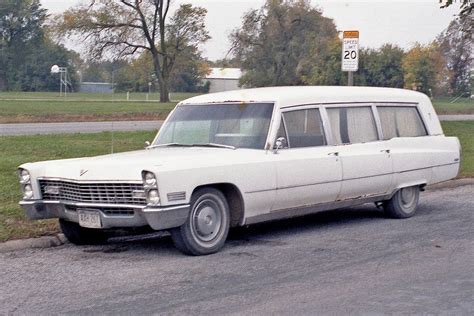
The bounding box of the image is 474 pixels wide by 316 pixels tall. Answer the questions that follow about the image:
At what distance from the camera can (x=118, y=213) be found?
7973 millimetres

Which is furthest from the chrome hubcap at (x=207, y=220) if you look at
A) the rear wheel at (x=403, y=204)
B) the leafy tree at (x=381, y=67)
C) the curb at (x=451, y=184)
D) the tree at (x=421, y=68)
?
the tree at (x=421, y=68)

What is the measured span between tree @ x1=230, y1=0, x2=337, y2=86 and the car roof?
11251mm

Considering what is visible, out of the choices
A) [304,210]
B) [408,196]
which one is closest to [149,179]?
[304,210]

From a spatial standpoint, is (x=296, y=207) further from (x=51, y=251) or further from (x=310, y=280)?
(x=51, y=251)

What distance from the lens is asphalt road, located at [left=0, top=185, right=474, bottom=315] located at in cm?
633

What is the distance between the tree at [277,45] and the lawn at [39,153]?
11.3 ft

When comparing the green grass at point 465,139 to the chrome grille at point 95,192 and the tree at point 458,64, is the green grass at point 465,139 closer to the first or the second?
the tree at point 458,64

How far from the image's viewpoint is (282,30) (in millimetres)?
23938

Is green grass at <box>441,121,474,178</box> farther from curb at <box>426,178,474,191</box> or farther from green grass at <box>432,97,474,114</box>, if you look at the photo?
Result: green grass at <box>432,97,474,114</box>

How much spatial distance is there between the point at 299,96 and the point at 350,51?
5699 millimetres

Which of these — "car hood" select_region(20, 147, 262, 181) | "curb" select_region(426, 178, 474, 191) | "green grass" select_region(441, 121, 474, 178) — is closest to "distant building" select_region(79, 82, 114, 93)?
"car hood" select_region(20, 147, 262, 181)

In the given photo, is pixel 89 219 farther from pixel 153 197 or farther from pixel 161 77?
pixel 161 77

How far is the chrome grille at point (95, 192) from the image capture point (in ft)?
25.7

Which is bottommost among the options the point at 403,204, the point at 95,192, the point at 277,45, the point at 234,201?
the point at 403,204
